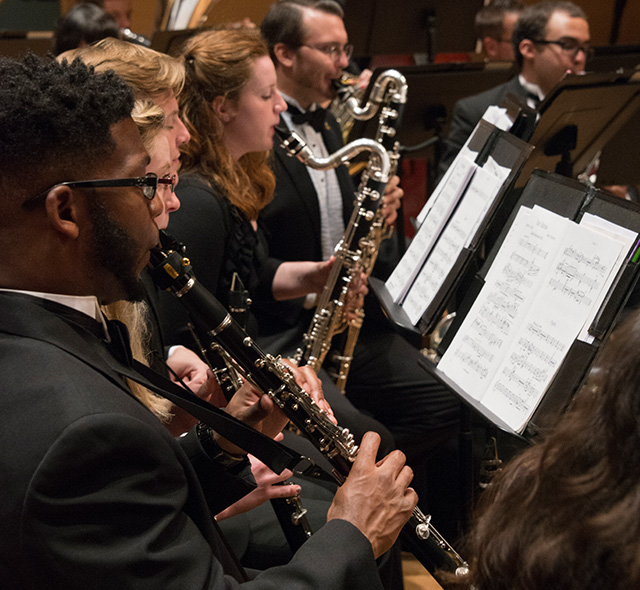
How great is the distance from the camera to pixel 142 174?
Answer: 1138 mm

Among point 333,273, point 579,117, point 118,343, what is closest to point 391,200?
point 333,273

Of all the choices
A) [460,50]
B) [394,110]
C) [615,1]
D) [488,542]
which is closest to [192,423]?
[488,542]

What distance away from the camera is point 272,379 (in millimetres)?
1449

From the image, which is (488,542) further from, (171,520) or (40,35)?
(40,35)

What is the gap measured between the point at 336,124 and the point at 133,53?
4.91ft

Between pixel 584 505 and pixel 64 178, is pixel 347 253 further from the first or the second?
pixel 584 505

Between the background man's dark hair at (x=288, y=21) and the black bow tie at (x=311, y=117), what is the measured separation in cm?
28

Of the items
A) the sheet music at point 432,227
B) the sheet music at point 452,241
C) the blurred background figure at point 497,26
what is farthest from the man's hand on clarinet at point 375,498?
the blurred background figure at point 497,26

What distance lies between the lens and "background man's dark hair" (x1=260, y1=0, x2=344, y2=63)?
3.04 meters

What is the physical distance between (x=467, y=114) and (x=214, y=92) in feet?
5.44

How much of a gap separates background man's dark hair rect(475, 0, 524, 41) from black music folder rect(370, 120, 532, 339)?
2987mm

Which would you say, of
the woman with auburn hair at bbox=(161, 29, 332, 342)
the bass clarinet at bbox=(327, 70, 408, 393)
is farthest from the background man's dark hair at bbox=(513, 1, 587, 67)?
the woman with auburn hair at bbox=(161, 29, 332, 342)

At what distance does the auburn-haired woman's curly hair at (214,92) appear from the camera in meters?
2.19

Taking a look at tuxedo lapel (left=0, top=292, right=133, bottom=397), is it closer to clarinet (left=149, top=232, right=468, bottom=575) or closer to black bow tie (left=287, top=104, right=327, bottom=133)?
clarinet (left=149, top=232, right=468, bottom=575)
